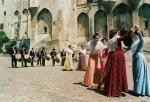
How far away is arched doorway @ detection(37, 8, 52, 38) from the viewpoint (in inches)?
1769

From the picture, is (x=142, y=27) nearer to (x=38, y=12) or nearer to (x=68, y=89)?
(x=38, y=12)

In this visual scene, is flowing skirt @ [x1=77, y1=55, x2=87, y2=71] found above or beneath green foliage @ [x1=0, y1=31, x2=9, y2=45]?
beneath

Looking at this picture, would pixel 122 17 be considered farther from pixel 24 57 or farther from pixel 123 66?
pixel 123 66

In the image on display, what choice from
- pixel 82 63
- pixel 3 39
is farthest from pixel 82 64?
pixel 3 39

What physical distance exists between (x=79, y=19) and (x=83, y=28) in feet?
4.42

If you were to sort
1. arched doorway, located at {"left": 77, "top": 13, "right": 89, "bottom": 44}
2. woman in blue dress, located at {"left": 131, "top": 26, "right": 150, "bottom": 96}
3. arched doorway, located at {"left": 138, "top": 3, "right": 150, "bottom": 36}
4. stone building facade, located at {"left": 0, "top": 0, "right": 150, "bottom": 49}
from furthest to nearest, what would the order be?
arched doorway, located at {"left": 77, "top": 13, "right": 89, "bottom": 44}
stone building facade, located at {"left": 0, "top": 0, "right": 150, "bottom": 49}
arched doorway, located at {"left": 138, "top": 3, "right": 150, "bottom": 36}
woman in blue dress, located at {"left": 131, "top": 26, "right": 150, "bottom": 96}

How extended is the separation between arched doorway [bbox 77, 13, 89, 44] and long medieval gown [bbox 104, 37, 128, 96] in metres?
33.0

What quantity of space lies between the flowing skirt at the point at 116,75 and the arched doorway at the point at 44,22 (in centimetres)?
3443

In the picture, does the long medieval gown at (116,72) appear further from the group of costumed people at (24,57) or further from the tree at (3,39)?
the tree at (3,39)

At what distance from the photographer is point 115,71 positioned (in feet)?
34.6

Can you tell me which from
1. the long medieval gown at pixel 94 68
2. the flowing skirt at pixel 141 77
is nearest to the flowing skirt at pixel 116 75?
the flowing skirt at pixel 141 77

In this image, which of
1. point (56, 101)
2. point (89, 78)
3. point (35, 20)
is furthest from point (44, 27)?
point (56, 101)

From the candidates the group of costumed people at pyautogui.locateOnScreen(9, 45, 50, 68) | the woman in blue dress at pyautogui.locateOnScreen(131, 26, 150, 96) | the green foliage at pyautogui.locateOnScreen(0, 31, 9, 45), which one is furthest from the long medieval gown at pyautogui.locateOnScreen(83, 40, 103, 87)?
the green foliage at pyautogui.locateOnScreen(0, 31, 9, 45)

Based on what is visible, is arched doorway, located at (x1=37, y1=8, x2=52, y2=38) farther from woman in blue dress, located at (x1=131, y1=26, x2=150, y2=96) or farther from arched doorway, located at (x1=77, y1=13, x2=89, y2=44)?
woman in blue dress, located at (x1=131, y1=26, x2=150, y2=96)
